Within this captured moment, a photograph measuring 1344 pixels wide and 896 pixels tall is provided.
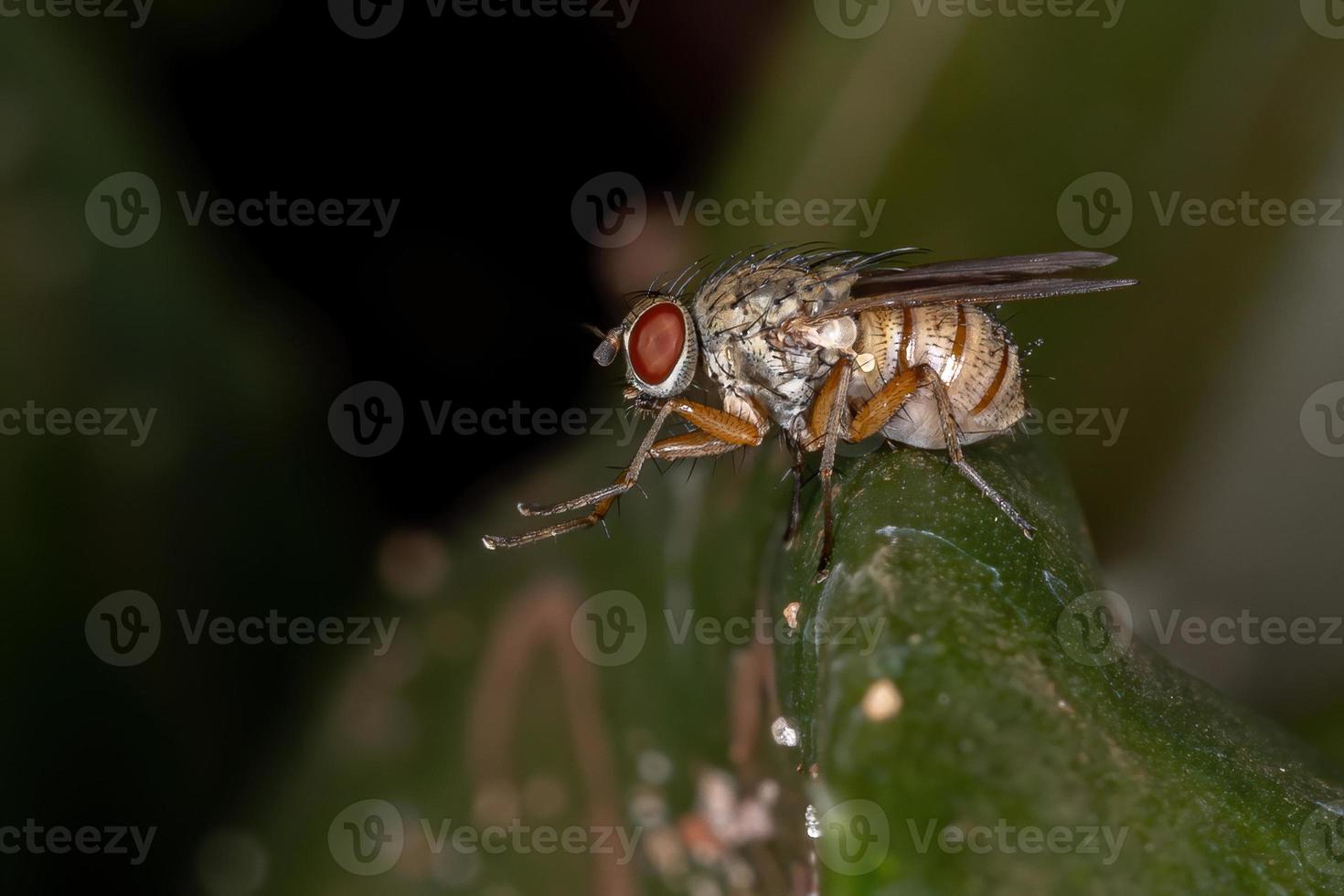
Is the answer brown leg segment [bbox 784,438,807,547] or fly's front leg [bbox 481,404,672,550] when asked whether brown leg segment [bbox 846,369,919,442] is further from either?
fly's front leg [bbox 481,404,672,550]

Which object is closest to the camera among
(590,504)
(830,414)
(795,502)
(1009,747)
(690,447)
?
(1009,747)

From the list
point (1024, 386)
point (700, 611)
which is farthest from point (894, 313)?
point (700, 611)

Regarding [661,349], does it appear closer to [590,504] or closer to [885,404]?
[590,504]

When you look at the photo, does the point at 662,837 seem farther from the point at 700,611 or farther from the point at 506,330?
the point at 506,330

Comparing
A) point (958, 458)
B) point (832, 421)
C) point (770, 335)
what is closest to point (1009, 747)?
point (958, 458)

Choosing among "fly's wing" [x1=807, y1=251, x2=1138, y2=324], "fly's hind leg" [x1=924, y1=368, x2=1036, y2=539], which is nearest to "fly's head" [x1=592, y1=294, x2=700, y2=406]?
"fly's wing" [x1=807, y1=251, x2=1138, y2=324]

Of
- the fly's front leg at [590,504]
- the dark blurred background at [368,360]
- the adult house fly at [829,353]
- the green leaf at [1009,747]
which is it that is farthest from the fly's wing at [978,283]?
the green leaf at [1009,747]

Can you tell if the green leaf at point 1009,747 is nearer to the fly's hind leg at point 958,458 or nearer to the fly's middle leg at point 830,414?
the fly's hind leg at point 958,458
